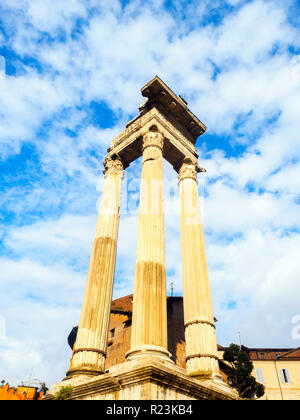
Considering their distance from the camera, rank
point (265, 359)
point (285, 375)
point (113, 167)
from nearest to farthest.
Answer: point (113, 167) < point (285, 375) < point (265, 359)

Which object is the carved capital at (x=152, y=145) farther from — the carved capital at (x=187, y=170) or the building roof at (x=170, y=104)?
the carved capital at (x=187, y=170)

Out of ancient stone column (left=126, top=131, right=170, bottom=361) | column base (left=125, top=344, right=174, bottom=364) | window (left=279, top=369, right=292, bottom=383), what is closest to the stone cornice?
ancient stone column (left=126, top=131, right=170, bottom=361)

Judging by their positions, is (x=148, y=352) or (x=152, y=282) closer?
(x=148, y=352)

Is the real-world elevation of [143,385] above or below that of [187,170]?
below

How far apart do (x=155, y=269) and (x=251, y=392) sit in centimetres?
3805

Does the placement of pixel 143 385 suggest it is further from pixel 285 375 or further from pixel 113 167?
pixel 285 375

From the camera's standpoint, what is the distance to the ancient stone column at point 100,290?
12648 mm

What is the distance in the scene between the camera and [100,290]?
14.4m

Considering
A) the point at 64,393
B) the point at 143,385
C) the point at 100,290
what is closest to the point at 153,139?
the point at 100,290

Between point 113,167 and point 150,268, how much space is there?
8.02 m

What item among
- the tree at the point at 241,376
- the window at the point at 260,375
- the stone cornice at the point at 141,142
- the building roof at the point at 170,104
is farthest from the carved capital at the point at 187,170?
the window at the point at 260,375

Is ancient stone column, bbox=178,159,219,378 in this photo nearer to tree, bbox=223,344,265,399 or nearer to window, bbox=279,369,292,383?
tree, bbox=223,344,265,399

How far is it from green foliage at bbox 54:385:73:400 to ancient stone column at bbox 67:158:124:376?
105 centimetres
